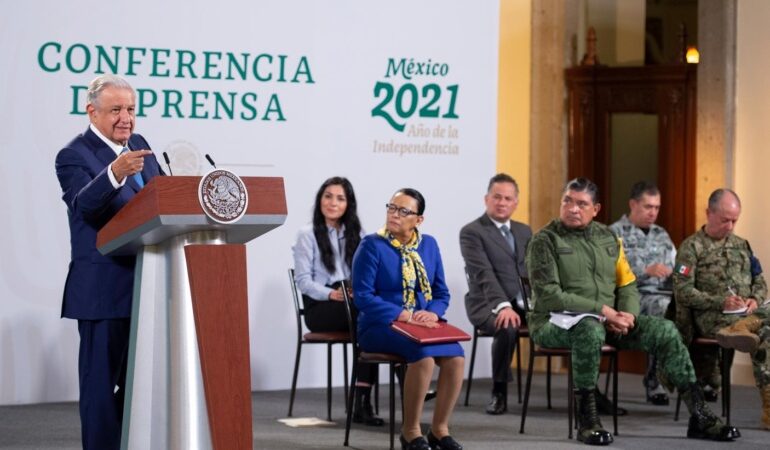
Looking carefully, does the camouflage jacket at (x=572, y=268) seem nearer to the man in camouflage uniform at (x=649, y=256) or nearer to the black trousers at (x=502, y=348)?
the black trousers at (x=502, y=348)

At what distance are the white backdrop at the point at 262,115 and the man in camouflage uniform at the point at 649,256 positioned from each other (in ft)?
4.03

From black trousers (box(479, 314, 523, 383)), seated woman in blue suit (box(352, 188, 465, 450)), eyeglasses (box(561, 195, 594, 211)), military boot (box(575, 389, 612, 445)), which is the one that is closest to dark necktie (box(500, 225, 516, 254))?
black trousers (box(479, 314, 523, 383))

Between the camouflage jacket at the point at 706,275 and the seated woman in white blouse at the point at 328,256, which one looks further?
the camouflage jacket at the point at 706,275

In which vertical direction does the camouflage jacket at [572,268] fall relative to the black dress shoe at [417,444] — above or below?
above

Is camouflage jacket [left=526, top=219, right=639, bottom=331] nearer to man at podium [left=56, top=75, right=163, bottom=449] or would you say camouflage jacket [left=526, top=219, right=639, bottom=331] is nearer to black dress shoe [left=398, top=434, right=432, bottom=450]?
black dress shoe [left=398, top=434, right=432, bottom=450]

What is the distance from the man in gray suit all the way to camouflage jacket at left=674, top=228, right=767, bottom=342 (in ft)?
3.01

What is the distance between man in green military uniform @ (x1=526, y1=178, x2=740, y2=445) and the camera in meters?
5.80

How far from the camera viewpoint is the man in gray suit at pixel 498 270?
6930 millimetres

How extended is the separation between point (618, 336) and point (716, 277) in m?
0.88

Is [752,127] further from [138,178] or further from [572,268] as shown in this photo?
[138,178]

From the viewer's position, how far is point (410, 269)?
547 centimetres

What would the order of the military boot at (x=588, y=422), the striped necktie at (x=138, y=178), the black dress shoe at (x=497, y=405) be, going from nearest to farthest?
the striped necktie at (x=138, y=178)
the military boot at (x=588, y=422)
the black dress shoe at (x=497, y=405)

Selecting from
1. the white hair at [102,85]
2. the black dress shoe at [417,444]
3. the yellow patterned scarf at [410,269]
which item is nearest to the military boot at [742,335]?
the yellow patterned scarf at [410,269]

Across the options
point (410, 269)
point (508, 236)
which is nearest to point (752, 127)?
point (508, 236)
